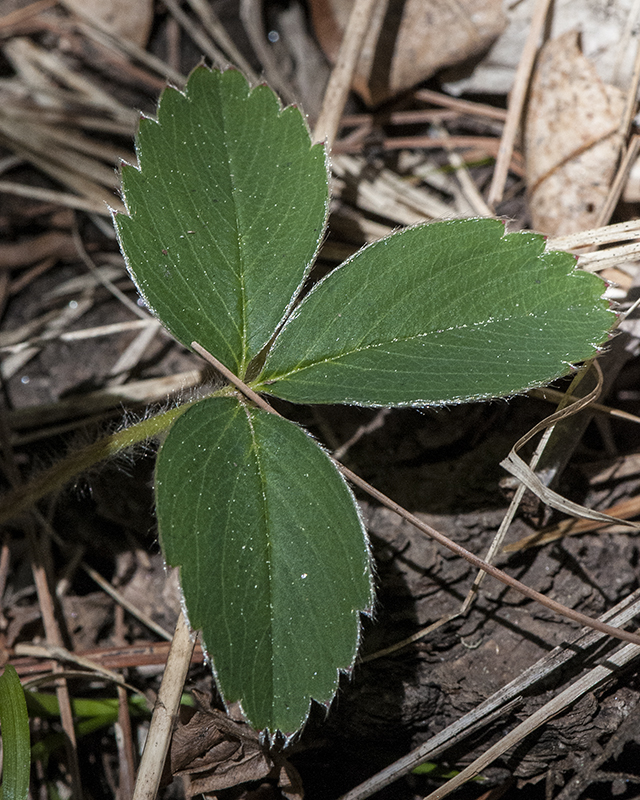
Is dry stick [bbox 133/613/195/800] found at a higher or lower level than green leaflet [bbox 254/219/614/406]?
lower

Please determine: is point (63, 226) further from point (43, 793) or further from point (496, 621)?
point (496, 621)

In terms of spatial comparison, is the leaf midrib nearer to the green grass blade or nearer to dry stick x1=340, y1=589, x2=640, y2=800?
dry stick x1=340, y1=589, x2=640, y2=800

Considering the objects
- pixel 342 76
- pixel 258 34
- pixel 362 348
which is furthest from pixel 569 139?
pixel 258 34

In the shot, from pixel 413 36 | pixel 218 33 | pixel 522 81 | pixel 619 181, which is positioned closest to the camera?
pixel 619 181

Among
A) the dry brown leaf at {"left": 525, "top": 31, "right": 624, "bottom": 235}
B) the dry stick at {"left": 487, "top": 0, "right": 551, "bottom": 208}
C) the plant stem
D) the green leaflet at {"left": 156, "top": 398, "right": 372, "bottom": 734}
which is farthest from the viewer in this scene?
the dry stick at {"left": 487, "top": 0, "right": 551, "bottom": 208}

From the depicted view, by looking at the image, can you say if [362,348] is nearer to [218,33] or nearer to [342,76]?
[342,76]

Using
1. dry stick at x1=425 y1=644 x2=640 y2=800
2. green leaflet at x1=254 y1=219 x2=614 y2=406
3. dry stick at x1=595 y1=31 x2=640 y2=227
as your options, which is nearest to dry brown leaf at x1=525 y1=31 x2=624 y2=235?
dry stick at x1=595 y1=31 x2=640 y2=227
